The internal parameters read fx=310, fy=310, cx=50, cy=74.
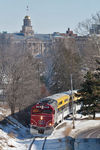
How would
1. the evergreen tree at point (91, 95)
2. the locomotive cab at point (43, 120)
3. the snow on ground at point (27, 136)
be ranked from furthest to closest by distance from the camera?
1. the evergreen tree at point (91, 95)
2. the locomotive cab at point (43, 120)
3. the snow on ground at point (27, 136)

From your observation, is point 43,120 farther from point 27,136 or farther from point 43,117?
point 27,136

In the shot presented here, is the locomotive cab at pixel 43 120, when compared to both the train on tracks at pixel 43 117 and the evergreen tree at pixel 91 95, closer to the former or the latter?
the train on tracks at pixel 43 117

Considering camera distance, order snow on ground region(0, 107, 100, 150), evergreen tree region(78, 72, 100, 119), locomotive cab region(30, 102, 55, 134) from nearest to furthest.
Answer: snow on ground region(0, 107, 100, 150), locomotive cab region(30, 102, 55, 134), evergreen tree region(78, 72, 100, 119)

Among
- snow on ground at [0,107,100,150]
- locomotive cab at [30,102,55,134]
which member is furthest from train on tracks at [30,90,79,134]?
snow on ground at [0,107,100,150]

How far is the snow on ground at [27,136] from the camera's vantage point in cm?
2666

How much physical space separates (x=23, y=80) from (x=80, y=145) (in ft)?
56.1

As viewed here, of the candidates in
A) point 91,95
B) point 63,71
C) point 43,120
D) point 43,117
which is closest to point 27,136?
point 43,120

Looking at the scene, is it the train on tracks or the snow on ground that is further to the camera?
the train on tracks

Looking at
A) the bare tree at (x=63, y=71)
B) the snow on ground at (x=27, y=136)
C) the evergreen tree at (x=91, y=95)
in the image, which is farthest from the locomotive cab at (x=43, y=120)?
the bare tree at (x=63, y=71)

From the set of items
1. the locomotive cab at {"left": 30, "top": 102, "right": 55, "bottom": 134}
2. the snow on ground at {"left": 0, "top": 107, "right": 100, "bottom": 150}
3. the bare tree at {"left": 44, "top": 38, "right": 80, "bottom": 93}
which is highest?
the bare tree at {"left": 44, "top": 38, "right": 80, "bottom": 93}

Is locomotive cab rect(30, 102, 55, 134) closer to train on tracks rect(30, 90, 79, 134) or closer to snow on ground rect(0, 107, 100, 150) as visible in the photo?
train on tracks rect(30, 90, 79, 134)

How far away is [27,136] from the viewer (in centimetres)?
3200

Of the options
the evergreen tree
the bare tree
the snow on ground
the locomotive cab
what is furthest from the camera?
the bare tree

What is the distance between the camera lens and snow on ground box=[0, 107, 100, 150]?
26661 millimetres
